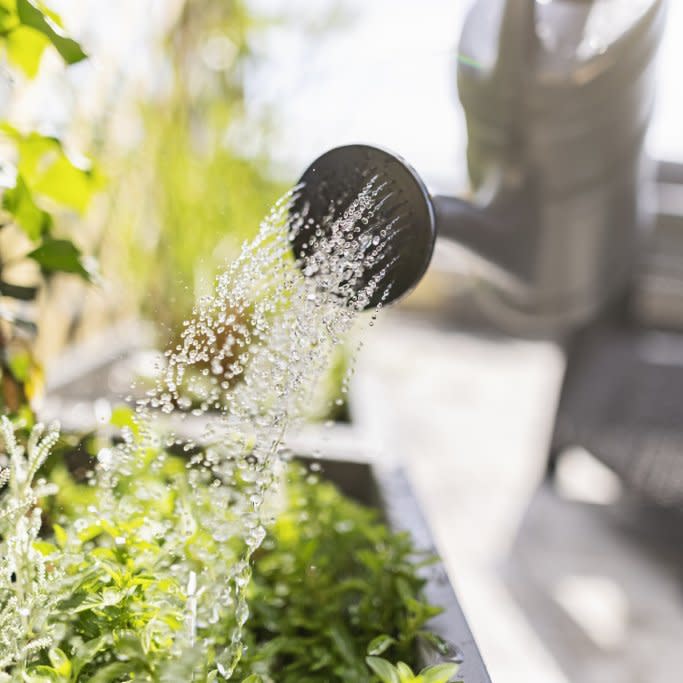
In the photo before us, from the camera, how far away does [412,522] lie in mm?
872

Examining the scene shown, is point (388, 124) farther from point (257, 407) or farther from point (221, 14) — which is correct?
point (257, 407)

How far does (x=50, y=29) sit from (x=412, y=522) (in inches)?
25.6

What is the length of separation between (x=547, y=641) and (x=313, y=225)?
44.3 inches

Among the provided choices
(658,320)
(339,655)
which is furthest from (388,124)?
(339,655)

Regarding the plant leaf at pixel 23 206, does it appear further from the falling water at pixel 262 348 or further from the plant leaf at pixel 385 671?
the plant leaf at pixel 385 671

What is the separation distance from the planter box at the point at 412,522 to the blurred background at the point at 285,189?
0.12ft

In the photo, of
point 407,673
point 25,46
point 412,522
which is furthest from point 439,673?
point 25,46

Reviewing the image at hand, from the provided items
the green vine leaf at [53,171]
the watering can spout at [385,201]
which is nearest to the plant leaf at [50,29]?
the green vine leaf at [53,171]

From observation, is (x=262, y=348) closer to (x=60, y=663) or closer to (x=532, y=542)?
(x=60, y=663)

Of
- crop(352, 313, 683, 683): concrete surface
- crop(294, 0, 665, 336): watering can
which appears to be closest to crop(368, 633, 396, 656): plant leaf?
crop(294, 0, 665, 336): watering can

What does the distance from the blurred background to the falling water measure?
0.34 m

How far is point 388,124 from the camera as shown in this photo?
6.40 feet

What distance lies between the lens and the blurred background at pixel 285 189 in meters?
1.37

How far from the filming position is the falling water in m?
0.55
